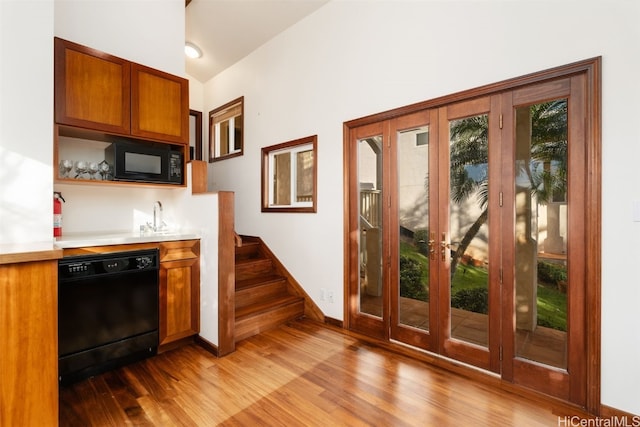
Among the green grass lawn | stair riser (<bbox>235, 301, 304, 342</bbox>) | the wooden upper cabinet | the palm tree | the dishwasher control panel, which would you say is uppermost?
the wooden upper cabinet

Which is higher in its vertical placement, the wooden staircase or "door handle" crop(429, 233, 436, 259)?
"door handle" crop(429, 233, 436, 259)

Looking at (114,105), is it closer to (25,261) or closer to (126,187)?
(126,187)

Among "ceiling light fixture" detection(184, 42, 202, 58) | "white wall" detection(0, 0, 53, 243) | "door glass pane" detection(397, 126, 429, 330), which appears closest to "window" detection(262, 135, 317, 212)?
"door glass pane" detection(397, 126, 429, 330)

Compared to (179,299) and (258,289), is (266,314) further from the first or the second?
(179,299)

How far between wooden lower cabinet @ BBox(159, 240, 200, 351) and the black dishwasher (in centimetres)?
7

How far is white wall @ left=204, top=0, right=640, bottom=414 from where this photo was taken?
1.71 meters

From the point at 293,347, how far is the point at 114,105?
2.62 meters

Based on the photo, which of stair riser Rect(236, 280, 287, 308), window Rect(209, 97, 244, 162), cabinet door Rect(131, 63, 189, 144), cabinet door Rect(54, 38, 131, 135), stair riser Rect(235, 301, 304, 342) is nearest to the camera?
cabinet door Rect(54, 38, 131, 135)

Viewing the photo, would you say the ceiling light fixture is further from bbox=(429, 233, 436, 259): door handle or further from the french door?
bbox=(429, 233, 436, 259): door handle

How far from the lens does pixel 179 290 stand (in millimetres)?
2611

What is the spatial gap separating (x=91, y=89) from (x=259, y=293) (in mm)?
2442

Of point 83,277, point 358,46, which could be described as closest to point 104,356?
point 83,277

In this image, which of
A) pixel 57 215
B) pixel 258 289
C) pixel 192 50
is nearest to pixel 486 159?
Result: pixel 258 289

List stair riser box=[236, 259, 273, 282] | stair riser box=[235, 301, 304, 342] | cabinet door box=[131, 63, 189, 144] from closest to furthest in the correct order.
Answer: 1. cabinet door box=[131, 63, 189, 144]
2. stair riser box=[235, 301, 304, 342]
3. stair riser box=[236, 259, 273, 282]
